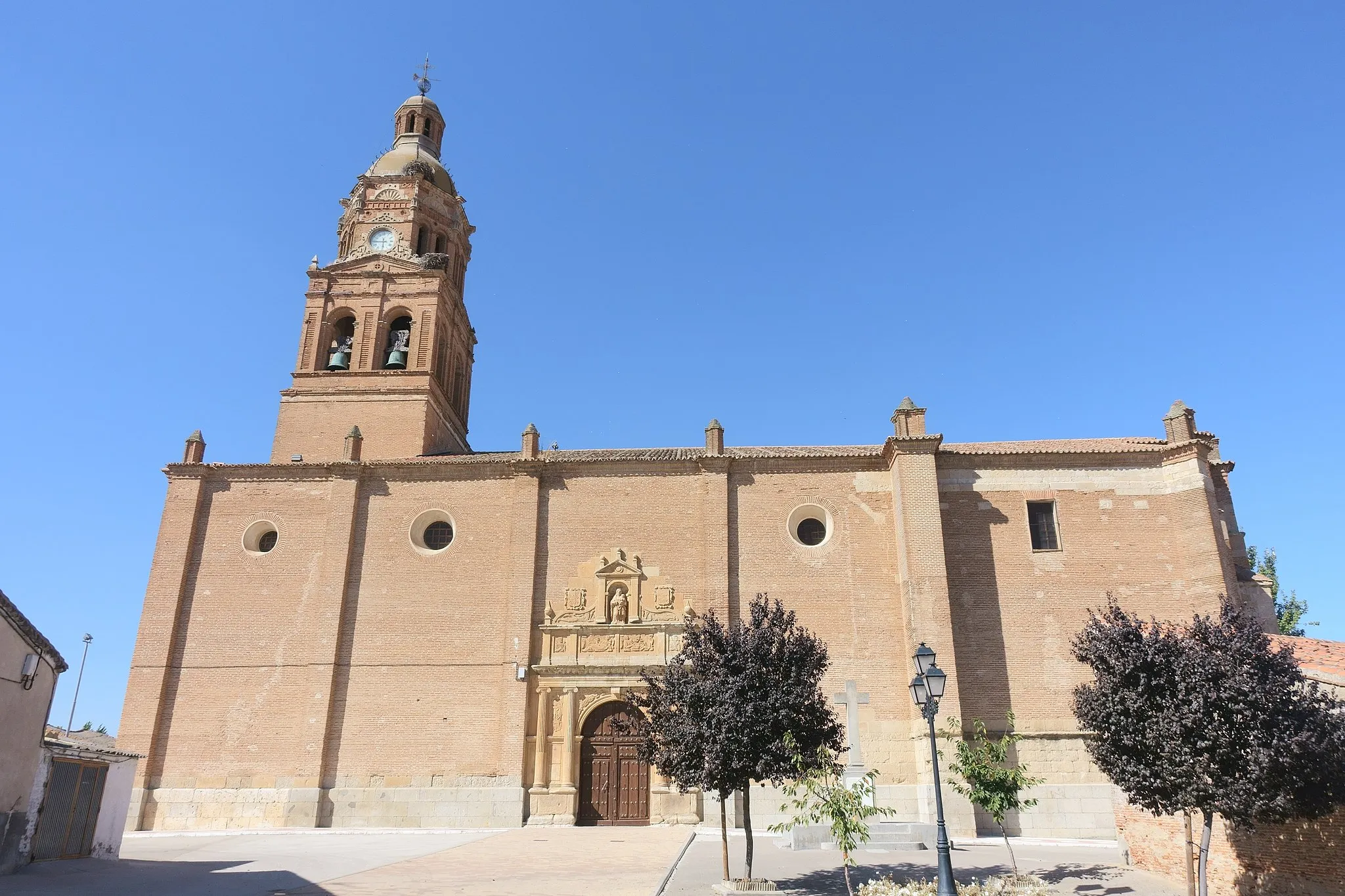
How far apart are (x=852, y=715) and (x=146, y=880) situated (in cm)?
1365

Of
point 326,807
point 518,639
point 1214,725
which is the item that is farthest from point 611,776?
point 1214,725

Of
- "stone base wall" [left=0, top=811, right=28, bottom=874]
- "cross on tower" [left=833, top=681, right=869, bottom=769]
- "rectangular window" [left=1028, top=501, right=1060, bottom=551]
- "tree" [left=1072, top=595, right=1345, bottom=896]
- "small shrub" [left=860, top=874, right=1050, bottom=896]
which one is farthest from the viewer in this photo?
"rectangular window" [left=1028, top=501, right=1060, bottom=551]

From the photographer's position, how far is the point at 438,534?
2347 cm

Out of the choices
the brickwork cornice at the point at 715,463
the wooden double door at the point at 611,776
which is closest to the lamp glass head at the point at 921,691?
the wooden double door at the point at 611,776

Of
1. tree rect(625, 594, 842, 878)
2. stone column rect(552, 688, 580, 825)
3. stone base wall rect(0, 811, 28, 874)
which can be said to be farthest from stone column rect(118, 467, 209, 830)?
tree rect(625, 594, 842, 878)

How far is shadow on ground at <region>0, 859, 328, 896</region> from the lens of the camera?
10961 millimetres

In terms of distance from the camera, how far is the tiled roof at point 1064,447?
22.2 metres

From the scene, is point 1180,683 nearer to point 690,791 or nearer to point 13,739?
point 690,791

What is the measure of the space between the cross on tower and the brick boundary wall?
679cm

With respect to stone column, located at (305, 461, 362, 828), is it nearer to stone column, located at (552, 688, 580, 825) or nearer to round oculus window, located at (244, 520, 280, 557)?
round oculus window, located at (244, 520, 280, 557)

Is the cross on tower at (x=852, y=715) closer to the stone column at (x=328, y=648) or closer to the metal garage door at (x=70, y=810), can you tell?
the stone column at (x=328, y=648)

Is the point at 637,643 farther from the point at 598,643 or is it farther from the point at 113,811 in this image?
the point at 113,811

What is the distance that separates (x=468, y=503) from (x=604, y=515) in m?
3.66

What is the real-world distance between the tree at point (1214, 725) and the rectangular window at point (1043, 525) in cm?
1115
